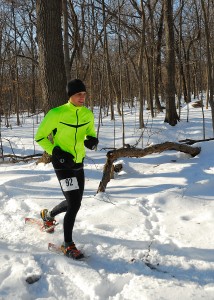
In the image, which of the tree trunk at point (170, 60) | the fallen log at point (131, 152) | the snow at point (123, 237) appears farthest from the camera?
the tree trunk at point (170, 60)

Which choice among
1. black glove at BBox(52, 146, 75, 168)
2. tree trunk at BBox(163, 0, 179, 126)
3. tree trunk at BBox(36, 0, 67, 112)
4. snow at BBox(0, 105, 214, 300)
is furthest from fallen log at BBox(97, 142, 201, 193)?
tree trunk at BBox(163, 0, 179, 126)

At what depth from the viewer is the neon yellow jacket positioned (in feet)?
11.7

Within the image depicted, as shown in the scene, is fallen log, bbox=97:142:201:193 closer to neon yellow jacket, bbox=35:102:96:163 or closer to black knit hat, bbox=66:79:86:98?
neon yellow jacket, bbox=35:102:96:163

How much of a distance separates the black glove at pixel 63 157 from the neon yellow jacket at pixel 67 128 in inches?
1.6

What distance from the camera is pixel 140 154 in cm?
623

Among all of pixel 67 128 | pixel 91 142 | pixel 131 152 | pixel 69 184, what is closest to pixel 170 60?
pixel 131 152

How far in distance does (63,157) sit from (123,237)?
129cm

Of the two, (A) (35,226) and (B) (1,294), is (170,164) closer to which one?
(A) (35,226)

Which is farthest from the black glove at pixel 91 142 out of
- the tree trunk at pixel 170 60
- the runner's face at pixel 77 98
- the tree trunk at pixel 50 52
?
the tree trunk at pixel 170 60

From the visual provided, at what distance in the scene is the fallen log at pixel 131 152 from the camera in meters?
5.58

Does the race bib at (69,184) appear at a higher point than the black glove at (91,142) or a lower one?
lower

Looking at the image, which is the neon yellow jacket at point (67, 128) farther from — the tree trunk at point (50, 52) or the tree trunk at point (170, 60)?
the tree trunk at point (170, 60)

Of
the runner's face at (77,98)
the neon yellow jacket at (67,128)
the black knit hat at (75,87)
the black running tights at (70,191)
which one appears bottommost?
the black running tights at (70,191)

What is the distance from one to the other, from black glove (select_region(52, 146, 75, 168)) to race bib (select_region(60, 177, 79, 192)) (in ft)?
0.54
